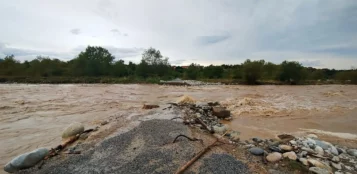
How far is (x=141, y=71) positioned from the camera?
53.7m

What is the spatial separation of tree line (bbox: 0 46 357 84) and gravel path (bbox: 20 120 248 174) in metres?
Result: 36.1

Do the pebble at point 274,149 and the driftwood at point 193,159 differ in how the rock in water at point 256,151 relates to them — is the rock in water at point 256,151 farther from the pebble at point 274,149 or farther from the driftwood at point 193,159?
the driftwood at point 193,159

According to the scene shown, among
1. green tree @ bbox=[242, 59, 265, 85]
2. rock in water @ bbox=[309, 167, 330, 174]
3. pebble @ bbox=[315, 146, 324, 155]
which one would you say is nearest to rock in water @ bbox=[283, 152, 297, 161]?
rock in water @ bbox=[309, 167, 330, 174]

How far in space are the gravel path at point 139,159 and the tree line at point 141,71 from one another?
3608cm

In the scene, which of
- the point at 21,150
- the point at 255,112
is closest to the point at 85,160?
the point at 21,150

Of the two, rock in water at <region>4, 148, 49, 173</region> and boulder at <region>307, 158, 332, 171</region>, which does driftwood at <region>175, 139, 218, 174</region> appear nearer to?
boulder at <region>307, 158, 332, 171</region>

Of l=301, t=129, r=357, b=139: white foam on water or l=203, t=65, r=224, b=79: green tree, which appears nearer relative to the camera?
l=301, t=129, r=357, b=139: white foam on water

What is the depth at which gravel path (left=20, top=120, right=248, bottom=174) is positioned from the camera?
3613 mm

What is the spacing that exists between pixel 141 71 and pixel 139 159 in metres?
50.8

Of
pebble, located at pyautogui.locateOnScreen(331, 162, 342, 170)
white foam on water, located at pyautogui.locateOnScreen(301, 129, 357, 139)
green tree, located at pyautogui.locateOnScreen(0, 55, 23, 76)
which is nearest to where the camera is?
pebble, located at pyautogui.locateOnScreen(331, 162, 342, 170)

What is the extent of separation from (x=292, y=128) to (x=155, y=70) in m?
48.5

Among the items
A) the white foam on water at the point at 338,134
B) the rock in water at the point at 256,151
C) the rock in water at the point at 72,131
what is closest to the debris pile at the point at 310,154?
the rock in water at the point at 256,151

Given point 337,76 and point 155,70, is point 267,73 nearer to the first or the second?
point 337,76

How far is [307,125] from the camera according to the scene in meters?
7.89
